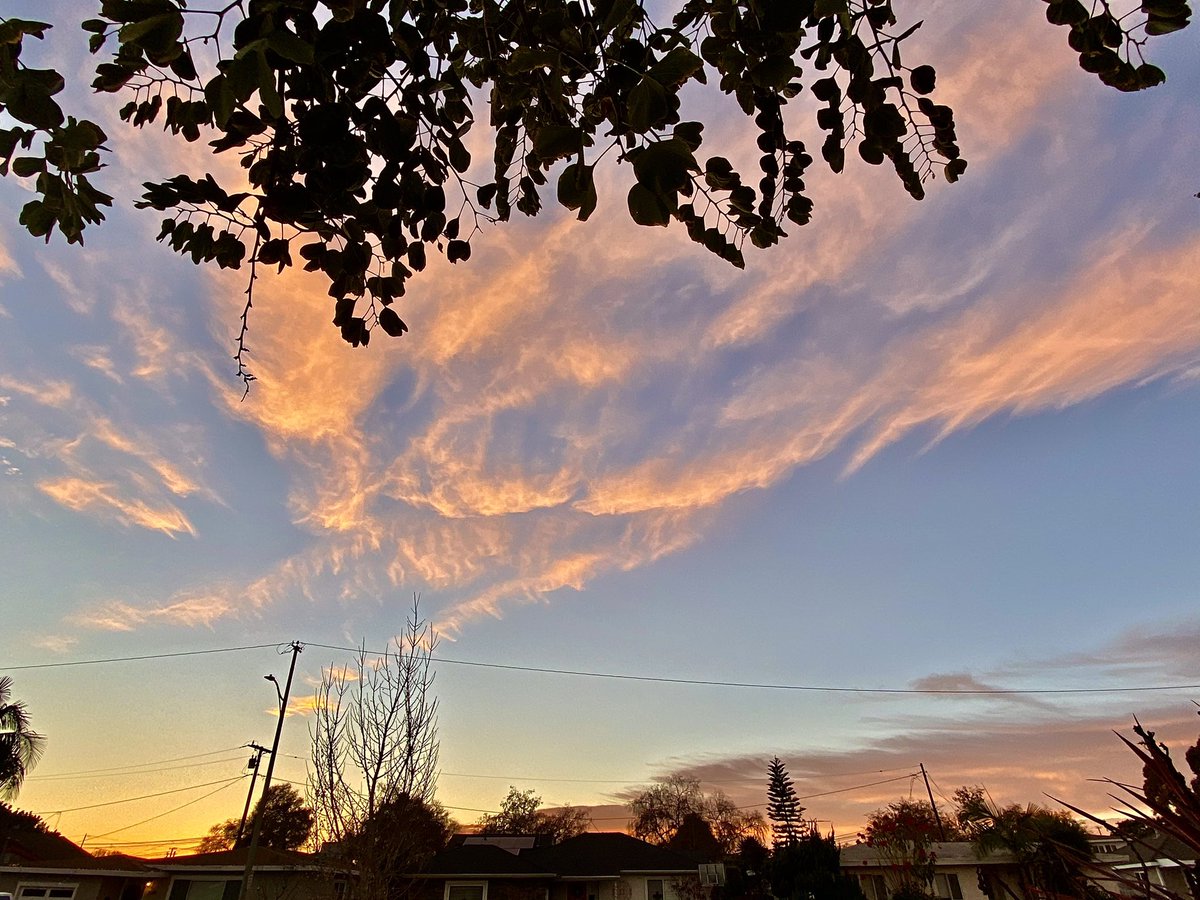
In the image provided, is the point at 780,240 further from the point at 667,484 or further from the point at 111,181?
the point at 667,484

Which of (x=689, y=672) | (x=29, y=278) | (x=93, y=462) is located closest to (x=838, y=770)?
(x=689, y=672)

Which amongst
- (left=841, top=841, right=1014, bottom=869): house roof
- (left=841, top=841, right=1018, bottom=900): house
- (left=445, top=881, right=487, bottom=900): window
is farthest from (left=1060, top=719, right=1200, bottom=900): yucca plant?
(left=445, top=881, right=487, bottom=900): window

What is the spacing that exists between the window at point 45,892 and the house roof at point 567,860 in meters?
14.6

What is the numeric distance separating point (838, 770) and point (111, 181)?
56.3 meters

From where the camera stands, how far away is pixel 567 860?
2631 centimetres

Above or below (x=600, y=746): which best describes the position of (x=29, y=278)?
above

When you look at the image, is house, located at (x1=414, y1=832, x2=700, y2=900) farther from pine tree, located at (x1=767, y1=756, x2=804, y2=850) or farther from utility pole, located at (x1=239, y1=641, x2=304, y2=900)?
pine tree, located at (x1=767, y1=756, x2=804, y2=850)

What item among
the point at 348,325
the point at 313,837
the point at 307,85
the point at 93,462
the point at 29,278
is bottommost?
the point at 313,837

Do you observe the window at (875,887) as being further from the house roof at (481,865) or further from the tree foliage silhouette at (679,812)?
the tree foliage silhouette at (679,812)

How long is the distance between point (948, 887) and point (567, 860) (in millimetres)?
14490

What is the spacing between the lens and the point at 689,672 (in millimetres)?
31078

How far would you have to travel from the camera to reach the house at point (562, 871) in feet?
73.7

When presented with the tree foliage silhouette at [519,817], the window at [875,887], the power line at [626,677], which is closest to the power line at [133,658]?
the power line at [626,677]

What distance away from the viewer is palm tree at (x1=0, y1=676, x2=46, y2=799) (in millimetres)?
22594
